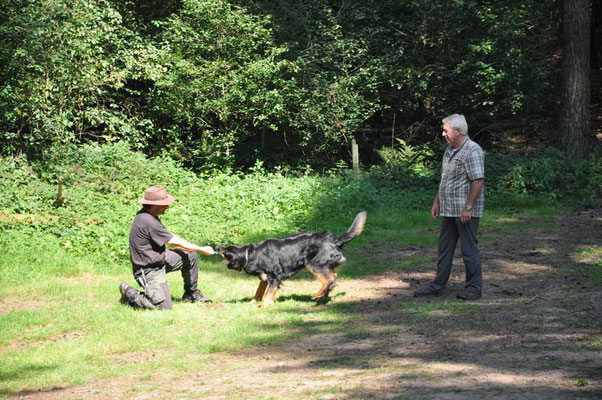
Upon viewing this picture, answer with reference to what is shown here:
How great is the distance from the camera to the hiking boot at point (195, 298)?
8945mm

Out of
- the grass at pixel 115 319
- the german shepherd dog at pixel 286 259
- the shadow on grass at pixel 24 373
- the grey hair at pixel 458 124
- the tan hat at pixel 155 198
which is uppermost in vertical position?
the grey hair at pixel 458 124

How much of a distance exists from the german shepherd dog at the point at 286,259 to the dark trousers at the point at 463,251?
3.69ft

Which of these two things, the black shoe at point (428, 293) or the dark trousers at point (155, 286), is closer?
the dark trousers at point (155, 286)

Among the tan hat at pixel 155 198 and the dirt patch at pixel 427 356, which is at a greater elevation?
the tan hat at pixel 155 198

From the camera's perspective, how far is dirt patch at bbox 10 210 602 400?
5160 millimetres

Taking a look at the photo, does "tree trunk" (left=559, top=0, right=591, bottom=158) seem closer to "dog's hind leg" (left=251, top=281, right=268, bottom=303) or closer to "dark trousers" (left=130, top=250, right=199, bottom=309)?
"dog's hind leg" (left=251, top=281, right=268, bottom=303)

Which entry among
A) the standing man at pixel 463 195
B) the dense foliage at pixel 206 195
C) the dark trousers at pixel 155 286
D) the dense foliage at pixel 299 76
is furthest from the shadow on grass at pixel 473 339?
the dense foliage at pixel 299 76

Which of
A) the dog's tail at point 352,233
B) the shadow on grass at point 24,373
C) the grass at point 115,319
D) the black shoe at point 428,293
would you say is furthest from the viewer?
the black shoe at point 428,293

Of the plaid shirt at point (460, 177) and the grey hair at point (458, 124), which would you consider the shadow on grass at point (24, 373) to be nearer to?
the plaid shirt at point (460, 177)

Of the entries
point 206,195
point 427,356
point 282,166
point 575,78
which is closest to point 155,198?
point 427,356

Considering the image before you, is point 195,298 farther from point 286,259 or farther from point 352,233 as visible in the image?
point 352,233

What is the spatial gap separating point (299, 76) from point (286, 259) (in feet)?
46.9

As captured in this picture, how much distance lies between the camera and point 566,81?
19141 mm

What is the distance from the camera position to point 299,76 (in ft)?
72.3
